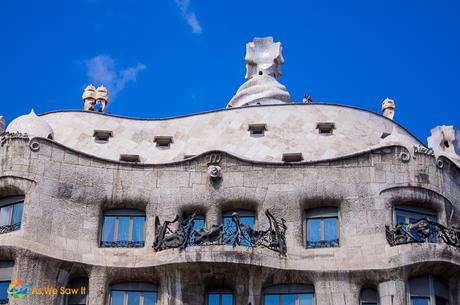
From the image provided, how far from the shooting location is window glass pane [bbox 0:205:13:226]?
33531 mm

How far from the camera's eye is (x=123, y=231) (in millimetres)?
34094

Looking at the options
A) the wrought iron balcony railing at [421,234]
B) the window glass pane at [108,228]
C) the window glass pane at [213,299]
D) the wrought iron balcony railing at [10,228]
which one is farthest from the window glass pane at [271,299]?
the wrought iron balcony railing at [10,228]

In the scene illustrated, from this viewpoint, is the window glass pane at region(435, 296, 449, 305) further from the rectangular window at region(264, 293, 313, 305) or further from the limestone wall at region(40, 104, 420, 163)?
the limestone wall at region(40, 104, 420, 163)

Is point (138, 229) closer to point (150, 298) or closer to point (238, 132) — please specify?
point (150, 298)

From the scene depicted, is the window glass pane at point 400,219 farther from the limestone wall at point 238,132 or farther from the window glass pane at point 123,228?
the window glass pane at point 123,228

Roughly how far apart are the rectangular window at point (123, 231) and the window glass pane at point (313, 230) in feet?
17.4

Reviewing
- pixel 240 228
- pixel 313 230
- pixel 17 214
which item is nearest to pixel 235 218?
pixel 240 228

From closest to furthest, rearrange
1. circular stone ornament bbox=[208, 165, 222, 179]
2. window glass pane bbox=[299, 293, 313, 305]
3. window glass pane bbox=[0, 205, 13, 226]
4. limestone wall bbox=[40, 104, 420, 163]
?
window glass pane bbox=[299, 293, 313, 305], window glass pane bbox=[0, 205, 13, 226], circular stone ornament bbox=[208, 165, 222, 179], limestone wall bbox=[40, 104, 420, 163]

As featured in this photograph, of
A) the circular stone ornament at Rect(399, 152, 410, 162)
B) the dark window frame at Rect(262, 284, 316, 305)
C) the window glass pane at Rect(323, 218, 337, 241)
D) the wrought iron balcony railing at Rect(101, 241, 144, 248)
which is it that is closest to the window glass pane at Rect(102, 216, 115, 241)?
the wrought iron balcony railing at Rect(101, 241, 144, 248)

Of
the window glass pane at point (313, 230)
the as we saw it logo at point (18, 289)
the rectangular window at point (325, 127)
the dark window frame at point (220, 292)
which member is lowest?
the as we saw it logo at point (18, 289)

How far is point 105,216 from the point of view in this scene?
34.4 m

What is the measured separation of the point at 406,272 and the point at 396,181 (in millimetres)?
3275

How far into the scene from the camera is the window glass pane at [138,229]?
111 ft

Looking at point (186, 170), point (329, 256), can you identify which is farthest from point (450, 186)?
point (186, 170)
